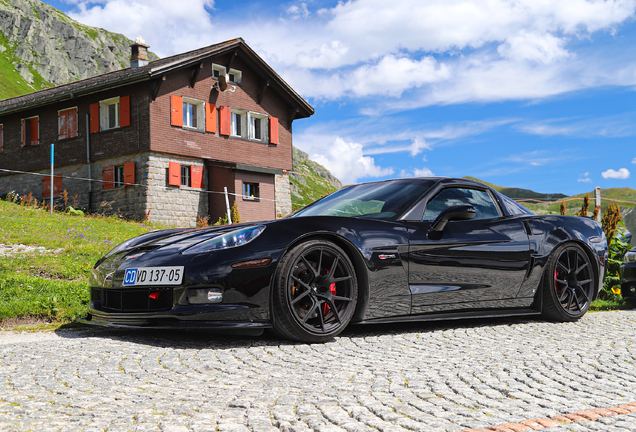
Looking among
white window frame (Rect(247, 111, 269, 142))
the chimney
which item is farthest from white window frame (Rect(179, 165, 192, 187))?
the chimney

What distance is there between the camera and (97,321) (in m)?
4.26

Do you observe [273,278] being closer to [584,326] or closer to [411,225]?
[411,225]

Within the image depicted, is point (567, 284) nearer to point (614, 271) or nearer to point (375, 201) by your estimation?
point (375, 201)

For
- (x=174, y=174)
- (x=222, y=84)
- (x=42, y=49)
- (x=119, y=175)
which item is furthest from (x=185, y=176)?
(x=42, y=49)

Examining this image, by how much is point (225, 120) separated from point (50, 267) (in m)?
18.3

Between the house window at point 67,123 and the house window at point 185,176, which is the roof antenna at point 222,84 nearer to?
the house window at point 185,176

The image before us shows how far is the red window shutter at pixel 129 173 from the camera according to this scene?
73.0 feet

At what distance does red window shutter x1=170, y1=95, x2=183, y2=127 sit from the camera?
75.0 feet

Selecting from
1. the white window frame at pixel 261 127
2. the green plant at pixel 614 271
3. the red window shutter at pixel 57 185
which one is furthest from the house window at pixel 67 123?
the green plant at pixel 614 271

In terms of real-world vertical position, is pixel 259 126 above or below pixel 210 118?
above

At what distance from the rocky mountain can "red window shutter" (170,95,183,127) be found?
110 meters

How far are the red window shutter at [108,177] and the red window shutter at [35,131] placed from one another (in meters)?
5.25

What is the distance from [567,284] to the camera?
5.44 metres

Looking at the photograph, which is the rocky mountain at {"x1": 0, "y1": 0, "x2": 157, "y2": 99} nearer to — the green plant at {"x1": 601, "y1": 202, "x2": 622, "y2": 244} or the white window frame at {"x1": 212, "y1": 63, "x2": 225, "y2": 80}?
the white window frame at {"x1": 212, "y1": 63, "x2": 225, "y2": 80}
